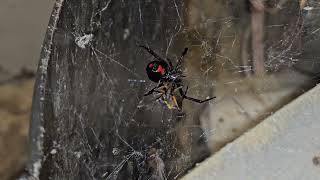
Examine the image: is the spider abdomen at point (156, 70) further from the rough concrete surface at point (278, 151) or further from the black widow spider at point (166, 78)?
the rough concrete surface at point (278, 151)

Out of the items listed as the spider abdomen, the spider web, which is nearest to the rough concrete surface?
the spider web

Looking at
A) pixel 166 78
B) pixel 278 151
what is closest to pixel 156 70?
pixel 166 78

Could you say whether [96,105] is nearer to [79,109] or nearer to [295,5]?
[79,109]

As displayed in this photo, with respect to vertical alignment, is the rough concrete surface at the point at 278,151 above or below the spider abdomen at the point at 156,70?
below

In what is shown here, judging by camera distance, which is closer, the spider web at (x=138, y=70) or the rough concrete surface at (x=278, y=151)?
the spider web at (x=138, y=70)

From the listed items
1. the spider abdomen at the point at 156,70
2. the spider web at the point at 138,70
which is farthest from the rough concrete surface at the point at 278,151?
the spider abdomen at the point at 156,70

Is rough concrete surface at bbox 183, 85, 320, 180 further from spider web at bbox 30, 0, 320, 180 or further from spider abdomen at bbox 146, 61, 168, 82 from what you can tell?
spider abdomen at bbox 146, 61, 168, 82

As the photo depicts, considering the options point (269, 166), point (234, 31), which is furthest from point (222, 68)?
point (269, 166)
